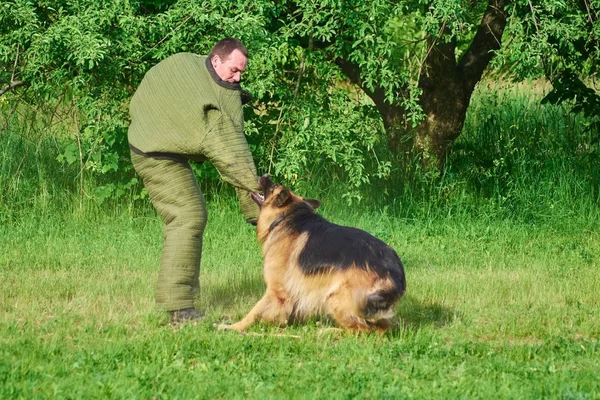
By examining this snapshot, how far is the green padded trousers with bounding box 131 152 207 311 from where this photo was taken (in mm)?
6750

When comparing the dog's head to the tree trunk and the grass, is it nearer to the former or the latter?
the grass

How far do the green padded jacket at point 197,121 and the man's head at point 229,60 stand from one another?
45mm

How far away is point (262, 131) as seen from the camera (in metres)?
10.7

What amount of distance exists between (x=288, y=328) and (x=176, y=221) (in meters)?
1.11

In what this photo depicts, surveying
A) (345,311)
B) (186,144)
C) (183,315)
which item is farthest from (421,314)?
(186,144)

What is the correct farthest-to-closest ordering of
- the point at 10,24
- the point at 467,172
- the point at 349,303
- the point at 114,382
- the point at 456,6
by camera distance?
the point at 467,172 → the point at 10,24 → the point at 456,6 → the point at 349,303 → the point at 114,382

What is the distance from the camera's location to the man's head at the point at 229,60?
6.59m

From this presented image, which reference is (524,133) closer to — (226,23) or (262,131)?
(262,131)

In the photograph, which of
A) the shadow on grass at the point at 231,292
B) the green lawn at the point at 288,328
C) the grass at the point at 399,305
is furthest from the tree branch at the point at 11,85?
the shadow on grass at the point at 231,292

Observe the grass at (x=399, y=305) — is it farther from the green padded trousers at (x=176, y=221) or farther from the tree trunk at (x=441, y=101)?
the tree trunk at (x=441, y=101)

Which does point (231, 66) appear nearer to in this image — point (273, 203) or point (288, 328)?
point (273, 203)

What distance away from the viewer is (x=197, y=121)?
656 centimetres

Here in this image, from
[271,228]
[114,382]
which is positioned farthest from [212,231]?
[114,382]

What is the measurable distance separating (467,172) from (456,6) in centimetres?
305
